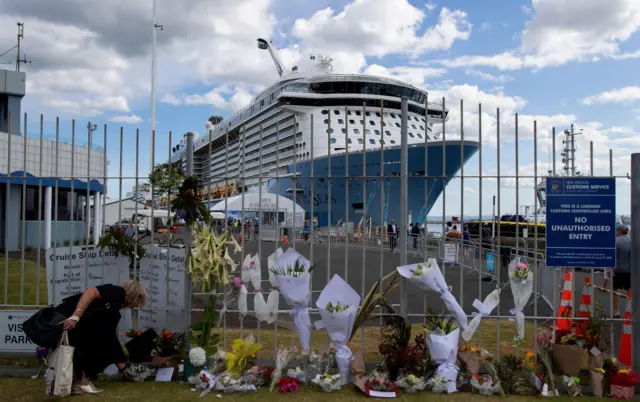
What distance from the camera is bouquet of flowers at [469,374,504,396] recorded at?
4375 mm

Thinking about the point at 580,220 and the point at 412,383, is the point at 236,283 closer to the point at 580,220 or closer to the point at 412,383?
the point at 412,383

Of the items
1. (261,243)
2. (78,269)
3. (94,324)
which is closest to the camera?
(94,324)

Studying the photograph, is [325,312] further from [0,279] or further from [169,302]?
[0,279]

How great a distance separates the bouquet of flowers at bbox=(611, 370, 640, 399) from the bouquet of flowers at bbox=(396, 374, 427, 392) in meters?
1.63

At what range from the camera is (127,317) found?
5211mm

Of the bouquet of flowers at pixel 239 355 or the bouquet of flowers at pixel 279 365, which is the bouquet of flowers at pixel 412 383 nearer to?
the bouquet of flowers at pixel 279 365

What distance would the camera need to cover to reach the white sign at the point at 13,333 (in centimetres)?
514

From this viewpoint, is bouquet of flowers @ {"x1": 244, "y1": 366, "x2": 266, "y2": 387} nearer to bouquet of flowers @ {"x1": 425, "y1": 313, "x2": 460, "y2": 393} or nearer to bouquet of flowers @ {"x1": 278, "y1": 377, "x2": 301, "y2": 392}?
bouquet of flowers @ {"x1": 278, "y1": 377, "x2": 301, "y2": 392}

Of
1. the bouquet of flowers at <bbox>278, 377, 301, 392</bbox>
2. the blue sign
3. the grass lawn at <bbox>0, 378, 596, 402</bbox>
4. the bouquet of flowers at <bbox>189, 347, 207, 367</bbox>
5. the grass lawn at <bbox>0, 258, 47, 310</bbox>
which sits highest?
the blue sign

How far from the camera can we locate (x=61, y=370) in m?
4.03

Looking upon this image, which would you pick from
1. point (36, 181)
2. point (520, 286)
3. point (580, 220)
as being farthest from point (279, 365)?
point (36, 181)

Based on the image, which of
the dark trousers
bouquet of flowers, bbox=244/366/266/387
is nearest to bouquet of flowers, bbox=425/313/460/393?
bouquet of flowers, bbox=244/366/266/387

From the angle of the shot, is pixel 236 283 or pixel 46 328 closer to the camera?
pixel 46 328

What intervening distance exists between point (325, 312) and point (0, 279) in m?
9.14
